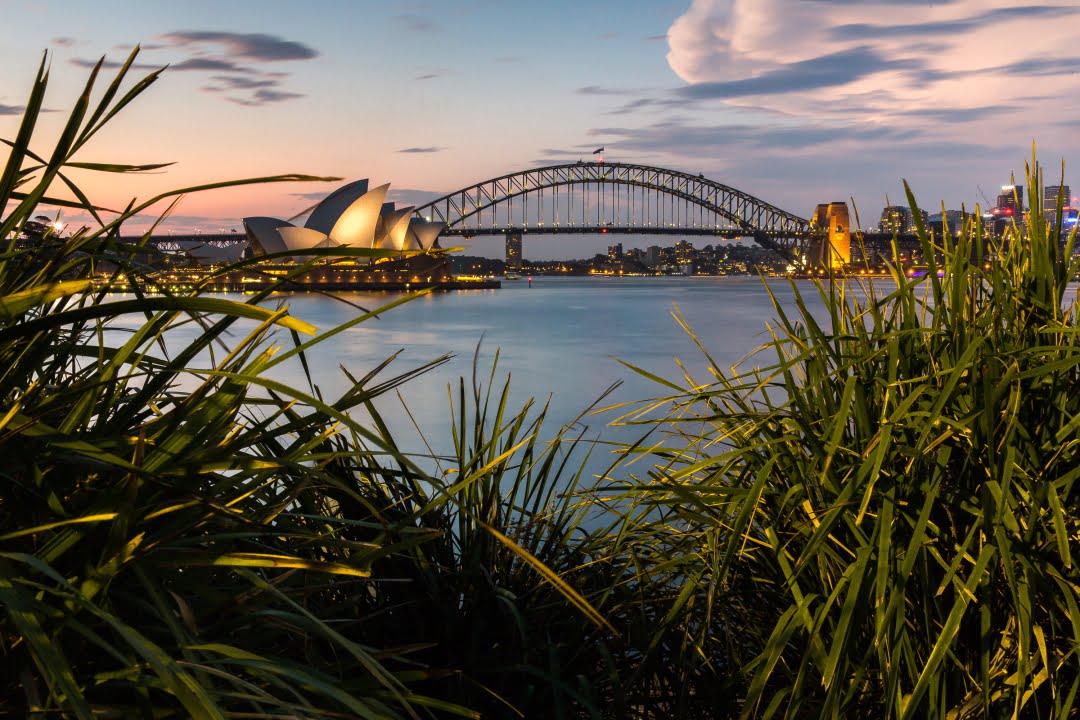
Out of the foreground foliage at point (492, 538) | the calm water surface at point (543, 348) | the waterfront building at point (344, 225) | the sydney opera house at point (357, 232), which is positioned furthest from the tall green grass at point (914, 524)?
the waterfront building at point (344, 225)

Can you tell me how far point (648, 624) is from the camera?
2.19m

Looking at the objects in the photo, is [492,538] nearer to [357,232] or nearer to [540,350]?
[540,350]

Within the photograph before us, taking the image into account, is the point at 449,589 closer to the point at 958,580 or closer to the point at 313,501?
the point at 313,501

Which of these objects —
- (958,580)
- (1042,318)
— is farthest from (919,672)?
(1042,318)

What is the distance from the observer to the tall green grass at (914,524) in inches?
65.2

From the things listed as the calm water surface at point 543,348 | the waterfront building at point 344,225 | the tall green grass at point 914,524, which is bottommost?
the calm water surface at point 543,348

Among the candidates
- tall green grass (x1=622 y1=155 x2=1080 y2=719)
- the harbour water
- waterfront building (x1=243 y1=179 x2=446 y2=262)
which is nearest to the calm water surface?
the harbour water

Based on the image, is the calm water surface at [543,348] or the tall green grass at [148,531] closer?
the tall green grass at [148,531]

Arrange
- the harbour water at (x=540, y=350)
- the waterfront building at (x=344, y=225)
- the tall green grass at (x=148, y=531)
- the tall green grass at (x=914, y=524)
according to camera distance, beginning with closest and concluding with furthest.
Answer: the tall green grass at (x=148, y=531) < the tall green grass at (x=914, y=524) < the harbour water at (x=540, y=350) < the waterfront building at (x=344, y=225)

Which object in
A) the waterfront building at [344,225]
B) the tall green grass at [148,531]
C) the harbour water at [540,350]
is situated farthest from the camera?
the waterfront building at [344,225]

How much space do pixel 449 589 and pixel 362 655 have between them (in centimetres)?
95

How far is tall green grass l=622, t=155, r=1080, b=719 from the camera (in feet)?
5.43

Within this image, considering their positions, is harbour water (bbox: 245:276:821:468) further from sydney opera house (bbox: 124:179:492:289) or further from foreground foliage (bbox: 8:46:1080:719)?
sydney opera house (bbox: 124:179:492:289)

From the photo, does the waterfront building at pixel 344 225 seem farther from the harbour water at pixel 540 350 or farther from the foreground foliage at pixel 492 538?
the foreground foliage at pixel 492 538
